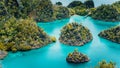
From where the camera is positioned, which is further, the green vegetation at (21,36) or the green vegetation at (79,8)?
the green vegetation at (79,8)

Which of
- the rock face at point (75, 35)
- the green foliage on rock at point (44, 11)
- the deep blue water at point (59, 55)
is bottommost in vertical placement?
the deep blue water at point (59, 55)

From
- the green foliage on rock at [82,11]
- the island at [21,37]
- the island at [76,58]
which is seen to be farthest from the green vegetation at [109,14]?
the island at [76,58]

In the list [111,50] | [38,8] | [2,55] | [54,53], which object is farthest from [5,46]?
[38,8]

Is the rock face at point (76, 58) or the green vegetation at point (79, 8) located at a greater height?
the green vegetation at point (79, 8)

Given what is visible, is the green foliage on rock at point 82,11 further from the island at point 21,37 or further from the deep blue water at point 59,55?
the island at point 21,37

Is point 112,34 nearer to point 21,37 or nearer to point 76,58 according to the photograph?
point 76,58

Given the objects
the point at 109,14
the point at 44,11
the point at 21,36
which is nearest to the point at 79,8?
the point at 109,14

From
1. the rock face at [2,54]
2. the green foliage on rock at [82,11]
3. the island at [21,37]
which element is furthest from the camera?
the green foliage on rock at [82,11]

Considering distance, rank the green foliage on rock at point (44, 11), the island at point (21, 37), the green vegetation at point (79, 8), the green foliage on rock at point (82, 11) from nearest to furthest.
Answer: the island at point (21, 37)
the green foliage on rock at point (44, 11)
the green foliage on rock at point (82, 11)
the green vegetation at point (79, 8)
